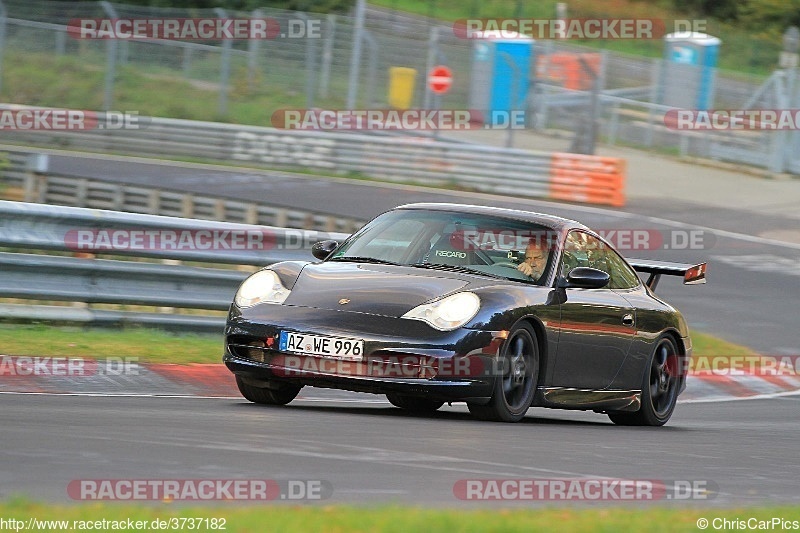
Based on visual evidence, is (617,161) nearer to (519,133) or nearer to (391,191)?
(391,191)

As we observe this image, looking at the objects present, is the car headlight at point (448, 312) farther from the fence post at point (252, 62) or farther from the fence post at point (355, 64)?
the fence post at point (252, 62)

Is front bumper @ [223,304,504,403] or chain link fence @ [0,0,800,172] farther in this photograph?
chain link fence @ [0,0,800,172]

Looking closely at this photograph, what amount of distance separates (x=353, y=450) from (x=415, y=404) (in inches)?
105

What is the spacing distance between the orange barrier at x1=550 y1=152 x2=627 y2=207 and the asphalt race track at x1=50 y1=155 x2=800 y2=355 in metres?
0.47

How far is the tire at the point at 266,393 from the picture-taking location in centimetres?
895

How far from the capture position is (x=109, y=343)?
10.8 metres

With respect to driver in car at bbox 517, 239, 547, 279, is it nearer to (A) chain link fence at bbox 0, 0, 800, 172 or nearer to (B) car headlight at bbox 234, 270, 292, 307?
(B) car headlight at bbox 234, 270, 292, 307

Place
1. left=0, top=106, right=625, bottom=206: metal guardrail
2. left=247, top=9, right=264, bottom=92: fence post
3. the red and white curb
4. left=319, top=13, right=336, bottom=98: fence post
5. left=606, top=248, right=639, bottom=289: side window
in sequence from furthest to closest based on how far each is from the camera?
left=247, top=9, right=264, bottom=92: fence post < left=319, top=13, right=336, bottom=98: fence post < left=0, top=106, right=625, bottom=206: metal guardrail < left=606, top=248, right=639, bottom=289: side window < the red and white curb

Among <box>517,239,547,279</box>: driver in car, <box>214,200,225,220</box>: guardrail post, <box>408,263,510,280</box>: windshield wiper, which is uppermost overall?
<box>517,239,547,279</box>: driver in car

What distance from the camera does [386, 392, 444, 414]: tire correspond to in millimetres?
9312

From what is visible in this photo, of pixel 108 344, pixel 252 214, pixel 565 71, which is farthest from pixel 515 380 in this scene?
pixel 565 71

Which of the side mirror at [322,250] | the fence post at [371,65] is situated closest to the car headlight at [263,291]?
the side mirror at [322,250]

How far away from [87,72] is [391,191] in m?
8.07

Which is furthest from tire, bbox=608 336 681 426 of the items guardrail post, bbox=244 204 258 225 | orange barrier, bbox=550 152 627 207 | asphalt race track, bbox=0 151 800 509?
orange barrier, bbox=550 152 627 207
